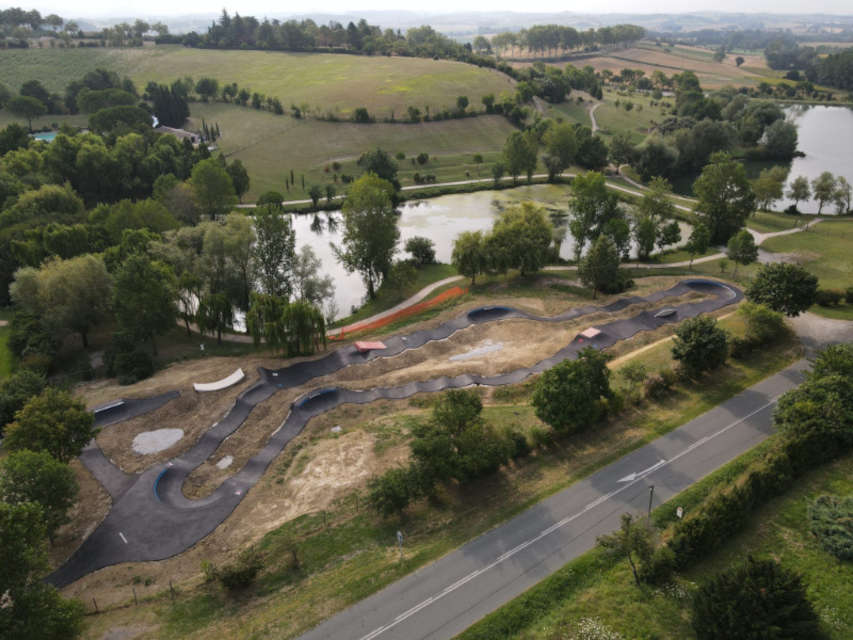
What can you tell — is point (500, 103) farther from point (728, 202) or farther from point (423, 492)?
point (423, 492)

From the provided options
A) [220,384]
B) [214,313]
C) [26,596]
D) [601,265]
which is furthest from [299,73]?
[26,596]

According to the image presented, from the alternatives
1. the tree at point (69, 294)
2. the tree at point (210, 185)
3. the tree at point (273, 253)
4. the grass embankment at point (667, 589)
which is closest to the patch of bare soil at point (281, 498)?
the grass embankment at point (667, 589)

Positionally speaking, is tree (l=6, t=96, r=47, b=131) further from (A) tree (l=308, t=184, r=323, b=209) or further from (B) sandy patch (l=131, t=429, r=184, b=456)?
(B) sandy patch (l=131, t=429, r=184, b=456)

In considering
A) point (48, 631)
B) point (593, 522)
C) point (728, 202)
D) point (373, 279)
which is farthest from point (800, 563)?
point (728, 202)

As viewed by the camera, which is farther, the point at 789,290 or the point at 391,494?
the point at 789,290

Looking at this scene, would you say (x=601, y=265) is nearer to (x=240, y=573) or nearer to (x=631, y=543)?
(x=631, y=543)

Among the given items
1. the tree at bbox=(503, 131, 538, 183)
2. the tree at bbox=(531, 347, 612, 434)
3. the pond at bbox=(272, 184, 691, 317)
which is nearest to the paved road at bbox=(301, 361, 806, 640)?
the tree at bbox=(531, 347, 612, 434)
